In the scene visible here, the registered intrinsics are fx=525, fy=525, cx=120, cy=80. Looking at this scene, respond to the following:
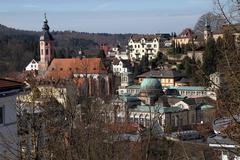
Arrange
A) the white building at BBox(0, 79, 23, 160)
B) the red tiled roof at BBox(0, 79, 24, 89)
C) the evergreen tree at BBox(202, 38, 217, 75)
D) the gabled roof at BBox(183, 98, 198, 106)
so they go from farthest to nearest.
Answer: the gabled roof at BBox(183, 98, 198, 106) < the evergreen tree at BBox(202, 38, 217, 75) < the red tiled roof at BBox(0, 79, 24, 89) < the white building at BBox(0, 79, 23, 160)

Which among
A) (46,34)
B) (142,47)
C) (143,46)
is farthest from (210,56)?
(142,47)

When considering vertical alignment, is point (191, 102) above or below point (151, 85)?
below

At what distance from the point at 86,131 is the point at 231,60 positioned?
2.79 meters

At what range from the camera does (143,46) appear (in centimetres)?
8281

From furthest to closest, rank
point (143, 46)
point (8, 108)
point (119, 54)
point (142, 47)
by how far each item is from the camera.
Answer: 1. point (119, 54)
2. point (142, 47)
3. point (143, 46)
4. point (8, 108)

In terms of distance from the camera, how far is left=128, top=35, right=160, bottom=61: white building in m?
78.9

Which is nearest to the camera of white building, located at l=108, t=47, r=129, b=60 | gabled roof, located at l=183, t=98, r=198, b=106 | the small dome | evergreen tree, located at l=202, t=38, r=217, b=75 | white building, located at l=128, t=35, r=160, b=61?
evergreen tree, located at l=202, t=38, r=217, b=75

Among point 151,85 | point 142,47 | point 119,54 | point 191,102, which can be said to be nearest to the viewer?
point 191,102

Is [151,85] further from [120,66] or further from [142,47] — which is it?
[142,47]

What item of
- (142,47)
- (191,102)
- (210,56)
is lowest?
(191,102)

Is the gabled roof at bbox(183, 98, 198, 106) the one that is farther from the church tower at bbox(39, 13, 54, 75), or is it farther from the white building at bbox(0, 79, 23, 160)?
the white building at bbox(0, 79, 23, 160)

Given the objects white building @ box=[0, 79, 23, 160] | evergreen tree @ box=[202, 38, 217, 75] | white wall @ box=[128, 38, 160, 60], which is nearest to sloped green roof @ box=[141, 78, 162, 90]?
evergreen tree @ box=[202, 38, 217, 75]

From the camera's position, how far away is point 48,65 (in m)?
63.0

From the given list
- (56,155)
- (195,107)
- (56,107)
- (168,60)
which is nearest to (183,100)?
(195,107)
